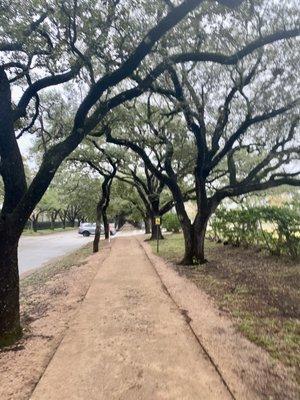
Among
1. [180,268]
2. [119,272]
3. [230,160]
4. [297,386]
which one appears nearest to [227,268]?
[180,268]

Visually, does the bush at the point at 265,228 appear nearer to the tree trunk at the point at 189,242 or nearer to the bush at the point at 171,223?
the tree trunk at the point at 189,242

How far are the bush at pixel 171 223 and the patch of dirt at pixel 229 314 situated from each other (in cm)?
2071

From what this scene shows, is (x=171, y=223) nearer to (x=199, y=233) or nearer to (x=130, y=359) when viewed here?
(x=199, y=233)

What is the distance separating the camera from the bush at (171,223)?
3563 cm

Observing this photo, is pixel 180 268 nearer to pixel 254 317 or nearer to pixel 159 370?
pixel 254 317

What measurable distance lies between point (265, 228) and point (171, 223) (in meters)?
22.0

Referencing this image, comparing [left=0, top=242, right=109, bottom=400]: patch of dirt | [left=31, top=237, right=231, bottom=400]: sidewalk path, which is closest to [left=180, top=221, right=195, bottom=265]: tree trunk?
[left=0, top=242, right=109, bottom=400]: patch of dirt

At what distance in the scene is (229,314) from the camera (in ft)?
23.0

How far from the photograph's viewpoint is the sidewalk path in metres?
4.13

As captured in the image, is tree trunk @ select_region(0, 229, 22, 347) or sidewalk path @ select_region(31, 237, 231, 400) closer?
sidewalk path @ select_region(31, 237, 231, 400)

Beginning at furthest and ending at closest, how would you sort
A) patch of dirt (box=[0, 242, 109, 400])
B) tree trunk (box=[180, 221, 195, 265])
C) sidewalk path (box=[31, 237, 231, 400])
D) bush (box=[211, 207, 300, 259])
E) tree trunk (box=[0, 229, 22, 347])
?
1. tree trunk (box=[180, 221, 195, 265])
2. bush (box=[211, 207, 300, 259])
3. tree trunk (box=[0, 229, 22, 347])
4. patch of dirt (box=[0, 242, 109, 400])
5. sidewalk path (box=[31, 237, 231, 400])

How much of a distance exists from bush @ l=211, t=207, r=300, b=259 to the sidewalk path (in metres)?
6.06

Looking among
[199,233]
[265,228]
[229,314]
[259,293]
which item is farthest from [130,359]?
[265,228]

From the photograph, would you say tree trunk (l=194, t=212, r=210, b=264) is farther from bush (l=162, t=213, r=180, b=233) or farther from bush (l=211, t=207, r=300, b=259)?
bush (l=162, t=213, r=180, b=233)
